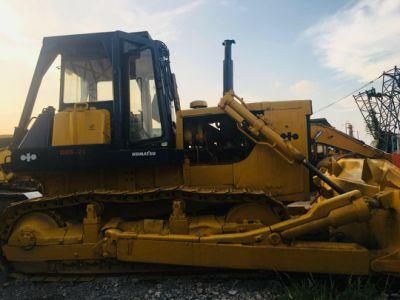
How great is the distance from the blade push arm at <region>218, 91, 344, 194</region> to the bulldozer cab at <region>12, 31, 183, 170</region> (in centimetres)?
86

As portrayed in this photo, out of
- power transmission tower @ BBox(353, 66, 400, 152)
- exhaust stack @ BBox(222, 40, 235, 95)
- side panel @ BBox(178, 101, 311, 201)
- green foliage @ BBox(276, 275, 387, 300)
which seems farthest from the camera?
power transmission tower @ BBox(353, 66, 400, 152)

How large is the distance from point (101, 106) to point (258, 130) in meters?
2.09

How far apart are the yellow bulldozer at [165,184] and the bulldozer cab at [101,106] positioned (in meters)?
0.01

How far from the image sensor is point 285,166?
5.04 metres

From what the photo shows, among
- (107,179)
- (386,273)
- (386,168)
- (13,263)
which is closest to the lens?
(386,273)

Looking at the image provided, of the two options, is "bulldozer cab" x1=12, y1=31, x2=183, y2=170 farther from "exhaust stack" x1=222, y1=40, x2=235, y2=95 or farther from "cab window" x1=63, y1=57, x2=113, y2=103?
"exhaust stack" x1=222, y1=40, x2=235, y2=95

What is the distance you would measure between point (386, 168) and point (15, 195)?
500cm

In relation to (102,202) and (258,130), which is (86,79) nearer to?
(102,202)

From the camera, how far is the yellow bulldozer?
4.20 meters

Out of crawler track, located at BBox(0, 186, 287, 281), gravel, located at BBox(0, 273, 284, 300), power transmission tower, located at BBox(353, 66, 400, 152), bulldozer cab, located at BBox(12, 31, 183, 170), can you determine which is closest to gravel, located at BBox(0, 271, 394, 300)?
gravel, located at BBox(0, 273, 284, 300)

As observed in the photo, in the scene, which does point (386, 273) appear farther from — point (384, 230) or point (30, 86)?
point (30, 86)

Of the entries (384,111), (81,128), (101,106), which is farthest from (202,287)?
(384,111)

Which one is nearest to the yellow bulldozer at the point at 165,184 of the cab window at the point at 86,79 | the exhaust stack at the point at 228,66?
the cab window at the point at 86,79

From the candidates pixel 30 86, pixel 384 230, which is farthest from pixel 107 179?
pixel 384 230
